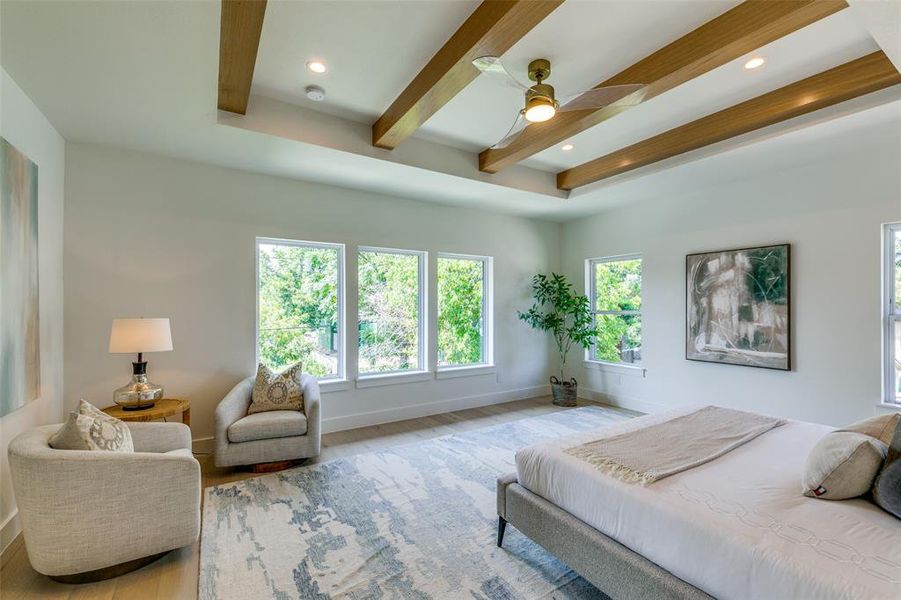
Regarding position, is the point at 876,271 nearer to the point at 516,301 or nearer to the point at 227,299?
the point at 516,301

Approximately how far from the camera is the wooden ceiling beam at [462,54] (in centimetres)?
192

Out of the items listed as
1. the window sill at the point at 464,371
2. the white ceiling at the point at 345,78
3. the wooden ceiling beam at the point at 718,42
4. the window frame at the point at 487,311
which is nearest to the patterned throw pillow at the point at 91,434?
the white ceiling at the point at 345,78

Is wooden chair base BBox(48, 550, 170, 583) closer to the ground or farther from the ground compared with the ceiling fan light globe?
closer to the ground

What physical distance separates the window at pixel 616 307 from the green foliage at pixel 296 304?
3716 millimetres

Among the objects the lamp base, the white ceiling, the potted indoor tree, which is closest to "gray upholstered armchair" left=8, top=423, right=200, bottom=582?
the lamp base

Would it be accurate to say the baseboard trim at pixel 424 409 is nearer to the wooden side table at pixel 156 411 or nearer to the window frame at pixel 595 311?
the window frame at pixel 595 311

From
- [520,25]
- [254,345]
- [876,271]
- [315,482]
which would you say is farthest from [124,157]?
[876,271]

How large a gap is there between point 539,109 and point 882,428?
2.30m

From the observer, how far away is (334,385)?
443cm

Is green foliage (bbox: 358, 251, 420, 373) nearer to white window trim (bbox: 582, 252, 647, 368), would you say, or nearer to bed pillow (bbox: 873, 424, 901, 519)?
white window trim (bbox: 582, 252, 647, 368)

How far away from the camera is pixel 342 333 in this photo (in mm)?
4578

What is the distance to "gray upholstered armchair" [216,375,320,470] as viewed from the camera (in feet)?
10.4

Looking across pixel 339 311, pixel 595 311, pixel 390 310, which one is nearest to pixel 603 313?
pixel 595 311

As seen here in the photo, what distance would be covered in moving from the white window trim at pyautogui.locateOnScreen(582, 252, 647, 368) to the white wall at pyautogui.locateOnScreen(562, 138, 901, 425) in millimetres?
180
